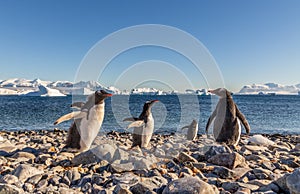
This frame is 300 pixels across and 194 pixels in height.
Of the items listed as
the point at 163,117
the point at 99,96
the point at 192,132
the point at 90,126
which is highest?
the point at 99,96

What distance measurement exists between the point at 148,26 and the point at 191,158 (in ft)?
14.0

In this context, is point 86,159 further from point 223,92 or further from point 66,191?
point 223,92

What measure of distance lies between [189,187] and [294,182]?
110cm

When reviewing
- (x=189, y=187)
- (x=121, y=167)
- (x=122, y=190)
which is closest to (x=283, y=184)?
(x=189, y=187)

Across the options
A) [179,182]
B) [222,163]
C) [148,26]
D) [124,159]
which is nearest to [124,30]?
[148,26]

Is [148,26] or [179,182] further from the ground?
[148,26]

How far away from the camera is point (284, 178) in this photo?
9.18 feet

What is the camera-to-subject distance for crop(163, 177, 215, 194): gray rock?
2.41 meters

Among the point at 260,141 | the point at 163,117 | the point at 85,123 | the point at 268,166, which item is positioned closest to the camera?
the point at 268,166

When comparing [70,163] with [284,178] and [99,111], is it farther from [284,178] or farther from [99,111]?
[284,178]

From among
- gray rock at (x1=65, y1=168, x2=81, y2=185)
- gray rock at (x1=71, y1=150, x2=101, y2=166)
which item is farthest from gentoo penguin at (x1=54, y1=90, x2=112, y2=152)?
gray rock at (x1=65, y1=168, x2=81, y2=185)

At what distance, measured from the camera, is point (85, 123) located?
555cm

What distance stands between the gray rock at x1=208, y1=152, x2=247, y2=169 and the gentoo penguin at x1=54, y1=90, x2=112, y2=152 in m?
2.83

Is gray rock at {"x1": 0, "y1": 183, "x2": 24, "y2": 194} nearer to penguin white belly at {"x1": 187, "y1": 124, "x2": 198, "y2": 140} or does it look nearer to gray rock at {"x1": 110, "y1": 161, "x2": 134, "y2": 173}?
gray rock at {"x1": 110, "y1": 161, "x2": 134, "y2": 173}
